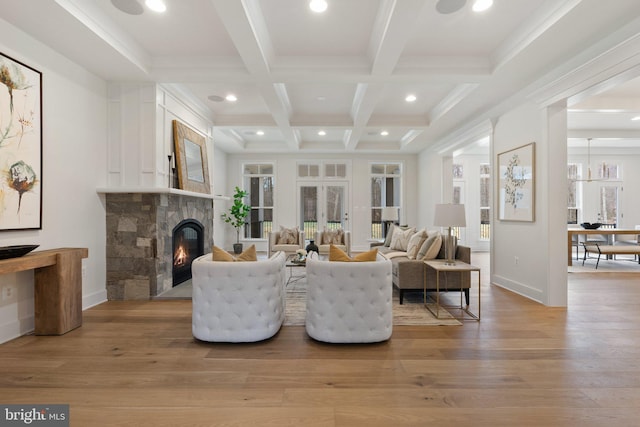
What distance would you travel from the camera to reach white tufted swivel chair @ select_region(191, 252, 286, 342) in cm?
269

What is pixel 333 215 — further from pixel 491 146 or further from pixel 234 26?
pixel 234 26

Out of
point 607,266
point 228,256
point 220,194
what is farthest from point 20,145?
point 607,266

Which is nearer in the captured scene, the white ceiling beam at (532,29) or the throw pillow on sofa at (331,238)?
the white ceiling beam at (532,29)

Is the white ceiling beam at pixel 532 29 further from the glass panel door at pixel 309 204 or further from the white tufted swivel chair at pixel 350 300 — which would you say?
the glass panel door at pixel 309 204

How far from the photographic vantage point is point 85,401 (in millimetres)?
1937

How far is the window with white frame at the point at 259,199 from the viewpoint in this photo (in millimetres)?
8992

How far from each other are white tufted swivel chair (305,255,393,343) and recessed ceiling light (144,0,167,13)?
2662 millimetres

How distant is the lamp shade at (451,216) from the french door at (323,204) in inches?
202

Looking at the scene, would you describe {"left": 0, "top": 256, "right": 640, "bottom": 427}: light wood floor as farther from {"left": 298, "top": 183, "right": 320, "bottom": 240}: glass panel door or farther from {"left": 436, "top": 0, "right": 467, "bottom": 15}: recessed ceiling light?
{"left": 298, "top": 183, "right": 320, "bottom": 240}: glass panel door

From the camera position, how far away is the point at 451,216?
373cm

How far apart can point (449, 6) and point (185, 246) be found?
4661 mm

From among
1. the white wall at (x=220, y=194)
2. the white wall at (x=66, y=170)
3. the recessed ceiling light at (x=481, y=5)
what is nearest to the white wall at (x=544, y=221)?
the recessed ceiling light at (x=481, y=5)

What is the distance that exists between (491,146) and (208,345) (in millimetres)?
4906

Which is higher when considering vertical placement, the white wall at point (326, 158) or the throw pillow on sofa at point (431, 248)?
the white wall at point (326, 158)
